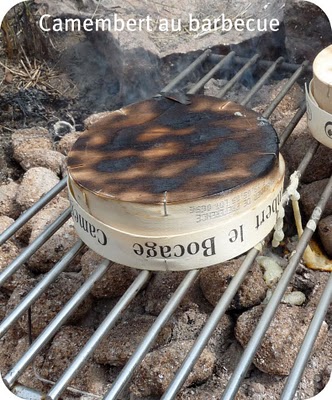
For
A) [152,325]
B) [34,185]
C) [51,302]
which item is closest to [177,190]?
[152,325]

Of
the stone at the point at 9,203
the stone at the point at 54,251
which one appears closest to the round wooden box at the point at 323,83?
the stone at the point at 54,251

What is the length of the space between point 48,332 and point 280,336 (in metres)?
0.53

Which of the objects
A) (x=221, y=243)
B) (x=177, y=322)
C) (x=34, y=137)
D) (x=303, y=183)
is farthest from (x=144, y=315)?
(x=34, y=137)

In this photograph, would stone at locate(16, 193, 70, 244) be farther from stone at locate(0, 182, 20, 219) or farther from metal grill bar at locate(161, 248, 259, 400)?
metal grill bar at locate(161, 248, 259, 400)

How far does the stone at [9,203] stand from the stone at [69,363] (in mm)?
627

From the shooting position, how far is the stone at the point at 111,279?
1823mm

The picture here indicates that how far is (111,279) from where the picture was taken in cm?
182

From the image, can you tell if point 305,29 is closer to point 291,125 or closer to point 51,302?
point 291,125

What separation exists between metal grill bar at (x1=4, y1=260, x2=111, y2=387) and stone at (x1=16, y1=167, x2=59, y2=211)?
620mm

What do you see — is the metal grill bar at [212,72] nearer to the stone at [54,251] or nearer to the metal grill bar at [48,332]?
the stone at [54,251]

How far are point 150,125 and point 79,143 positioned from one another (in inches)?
7.8

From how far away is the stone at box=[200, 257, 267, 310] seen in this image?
172 cm

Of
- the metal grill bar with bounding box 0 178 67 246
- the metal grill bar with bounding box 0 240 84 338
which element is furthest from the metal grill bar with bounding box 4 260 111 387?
the metal grill bar with bounding box 0 178 67 246

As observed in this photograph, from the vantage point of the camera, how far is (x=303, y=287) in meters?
1.83
